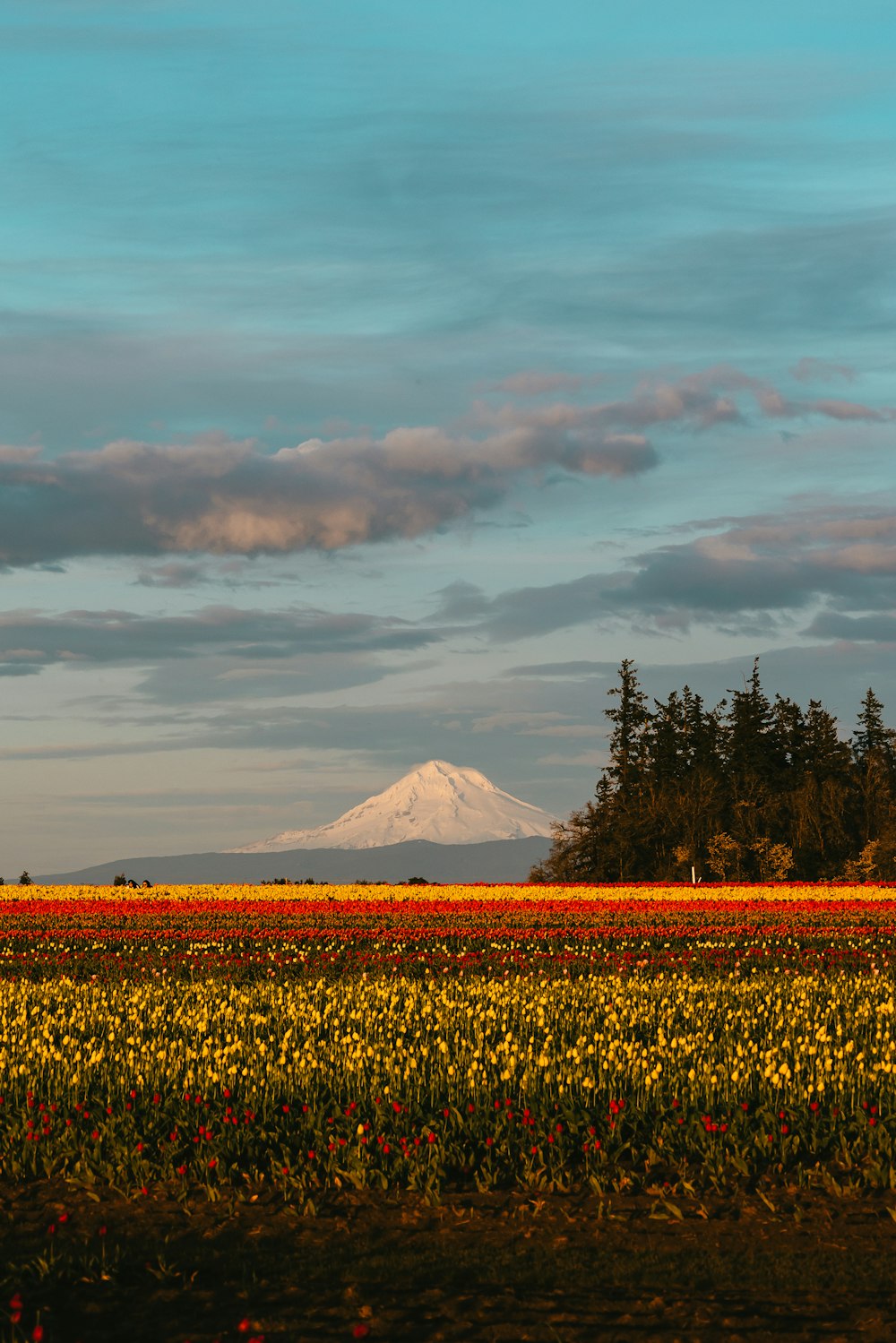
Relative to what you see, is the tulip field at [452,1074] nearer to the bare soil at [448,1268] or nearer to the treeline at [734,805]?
the bare soil at [448,1268]

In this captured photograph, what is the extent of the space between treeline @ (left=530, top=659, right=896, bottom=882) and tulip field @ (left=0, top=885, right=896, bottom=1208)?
43.3m

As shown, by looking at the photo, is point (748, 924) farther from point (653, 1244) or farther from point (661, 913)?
point (653, 1244)

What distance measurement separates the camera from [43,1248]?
31.0 feet

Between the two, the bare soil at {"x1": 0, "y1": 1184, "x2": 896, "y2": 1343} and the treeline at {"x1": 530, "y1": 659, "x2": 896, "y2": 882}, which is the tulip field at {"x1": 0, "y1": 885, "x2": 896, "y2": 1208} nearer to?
the bare soil at {"x1": 0, "y1": 1184, "x2": 896, "y2": 1343}

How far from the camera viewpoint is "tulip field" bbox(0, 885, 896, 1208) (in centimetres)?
1105

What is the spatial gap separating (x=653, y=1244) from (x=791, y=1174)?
2179 mm

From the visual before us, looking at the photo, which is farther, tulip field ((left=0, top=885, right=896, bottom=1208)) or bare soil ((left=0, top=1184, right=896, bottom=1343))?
tulip field ((left=0, top=885, right=896, bottom=1208))

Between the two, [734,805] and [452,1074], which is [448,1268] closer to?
[452,1074]

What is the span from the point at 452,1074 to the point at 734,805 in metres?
61.0

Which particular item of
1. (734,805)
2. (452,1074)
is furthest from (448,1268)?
(734,805)

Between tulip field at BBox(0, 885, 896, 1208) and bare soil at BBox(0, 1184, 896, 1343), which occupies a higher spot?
tulip field at BBox(0, 885, 896, 1208)

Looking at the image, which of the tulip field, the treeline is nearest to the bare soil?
the tulip field

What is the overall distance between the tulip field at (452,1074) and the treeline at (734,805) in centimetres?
4333

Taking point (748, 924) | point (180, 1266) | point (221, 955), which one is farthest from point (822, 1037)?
point (748, 924)
